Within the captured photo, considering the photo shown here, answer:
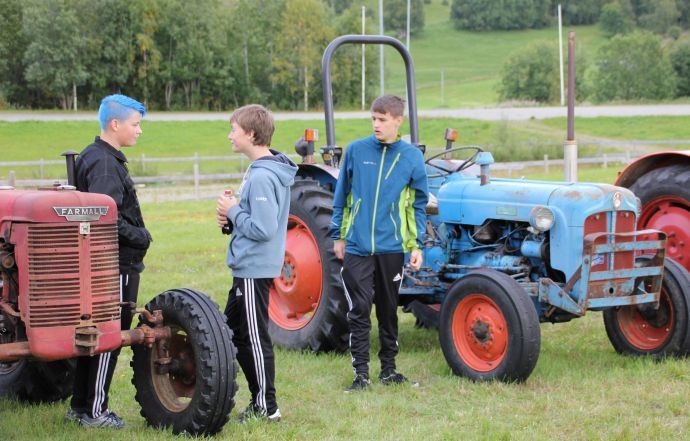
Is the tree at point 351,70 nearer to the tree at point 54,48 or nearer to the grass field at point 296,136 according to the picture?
the grass field at point 296,136

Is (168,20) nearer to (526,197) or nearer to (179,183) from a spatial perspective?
(179,183)

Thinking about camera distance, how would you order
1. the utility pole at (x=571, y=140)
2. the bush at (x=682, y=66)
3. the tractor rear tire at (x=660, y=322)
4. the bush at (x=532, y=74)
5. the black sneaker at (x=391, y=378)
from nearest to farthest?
the black sneaker at (x=391, y=378)
the tractor rear tire at (x=660, y=322)
the utility pole at (x=571, y=140)
the bush at (x=682, y=66)
the bush at (x=532, y=74)

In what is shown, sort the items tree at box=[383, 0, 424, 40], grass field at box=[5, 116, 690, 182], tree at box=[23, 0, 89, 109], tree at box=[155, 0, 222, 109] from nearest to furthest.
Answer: grass field at box=[5, 116, 690, 182] < tree at box=[23, 0, 89, 109] < tree at box=[155, 0, 222, 109] < tree at box=[383, 0, 424, 40]

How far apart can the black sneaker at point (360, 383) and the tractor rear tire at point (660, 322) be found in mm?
1917

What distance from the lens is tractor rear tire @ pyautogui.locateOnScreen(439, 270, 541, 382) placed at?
18.6 ft

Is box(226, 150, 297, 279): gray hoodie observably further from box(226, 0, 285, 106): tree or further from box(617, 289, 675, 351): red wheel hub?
box(226, 0, 285, 106): tree

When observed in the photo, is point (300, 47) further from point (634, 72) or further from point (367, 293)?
point (367, 293)

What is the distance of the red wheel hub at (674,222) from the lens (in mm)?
7328

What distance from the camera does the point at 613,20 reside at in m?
97.0

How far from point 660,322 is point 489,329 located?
138 cm

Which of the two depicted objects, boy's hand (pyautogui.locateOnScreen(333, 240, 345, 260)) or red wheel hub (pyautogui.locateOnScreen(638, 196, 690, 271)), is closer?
boy's hand (pyautogui.locateOnScreen(333, 240, 345, 260))

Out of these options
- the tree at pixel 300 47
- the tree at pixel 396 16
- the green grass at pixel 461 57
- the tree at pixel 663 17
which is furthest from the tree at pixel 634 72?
the tree at pixel 396 16

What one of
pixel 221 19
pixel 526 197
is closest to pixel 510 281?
pixel 526 197

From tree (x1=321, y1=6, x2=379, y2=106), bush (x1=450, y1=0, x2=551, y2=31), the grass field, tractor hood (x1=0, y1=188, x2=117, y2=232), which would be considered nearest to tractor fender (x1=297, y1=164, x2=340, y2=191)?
tractor hood (x1=0, y1=188, x2=117, y2=232)
